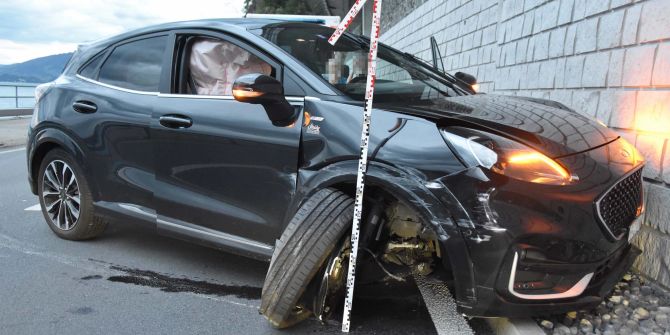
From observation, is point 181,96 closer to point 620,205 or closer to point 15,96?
point 620,205

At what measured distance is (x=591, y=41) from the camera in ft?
14.9

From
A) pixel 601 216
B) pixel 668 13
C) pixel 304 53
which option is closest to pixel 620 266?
pixel 601 216

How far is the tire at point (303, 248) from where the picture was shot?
270 centimetres

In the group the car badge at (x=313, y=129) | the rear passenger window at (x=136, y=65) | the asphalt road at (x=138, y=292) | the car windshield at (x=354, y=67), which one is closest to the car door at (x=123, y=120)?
the rear passenger window at (x=136, y=65)

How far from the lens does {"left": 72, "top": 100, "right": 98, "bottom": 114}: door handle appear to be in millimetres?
4055

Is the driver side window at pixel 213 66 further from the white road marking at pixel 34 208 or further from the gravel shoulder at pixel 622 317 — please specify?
the white road marking at pixel 34 208

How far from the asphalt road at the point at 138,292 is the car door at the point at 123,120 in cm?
32

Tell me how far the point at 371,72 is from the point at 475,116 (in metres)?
0.57

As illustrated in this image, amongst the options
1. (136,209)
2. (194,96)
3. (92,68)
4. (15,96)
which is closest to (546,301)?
(194,96)

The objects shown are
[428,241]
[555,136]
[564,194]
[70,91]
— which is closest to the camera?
[564,194]

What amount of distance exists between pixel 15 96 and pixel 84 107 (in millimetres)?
16418

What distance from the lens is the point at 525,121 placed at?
2750 millimetres

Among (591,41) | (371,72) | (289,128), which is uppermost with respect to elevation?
(591,41)

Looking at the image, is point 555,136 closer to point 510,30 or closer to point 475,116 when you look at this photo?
point 475,116
